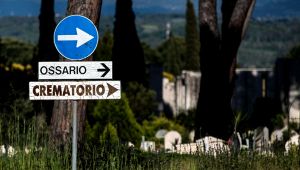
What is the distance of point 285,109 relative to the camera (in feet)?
103

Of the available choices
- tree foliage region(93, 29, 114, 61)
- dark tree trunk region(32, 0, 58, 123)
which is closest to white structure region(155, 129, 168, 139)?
tree foliage region(93, 29, 114, 61)

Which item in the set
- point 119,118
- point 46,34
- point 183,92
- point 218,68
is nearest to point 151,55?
point 183,92

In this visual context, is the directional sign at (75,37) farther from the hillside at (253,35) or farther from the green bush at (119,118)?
the hillside at (253,35)

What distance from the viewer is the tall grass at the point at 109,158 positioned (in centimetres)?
1123

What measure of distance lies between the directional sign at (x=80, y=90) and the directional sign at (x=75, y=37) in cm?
45

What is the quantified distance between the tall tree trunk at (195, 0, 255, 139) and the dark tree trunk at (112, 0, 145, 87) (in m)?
9.95

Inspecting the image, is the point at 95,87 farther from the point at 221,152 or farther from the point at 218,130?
the point at 218,130

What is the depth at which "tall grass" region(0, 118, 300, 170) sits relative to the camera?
11.2 m

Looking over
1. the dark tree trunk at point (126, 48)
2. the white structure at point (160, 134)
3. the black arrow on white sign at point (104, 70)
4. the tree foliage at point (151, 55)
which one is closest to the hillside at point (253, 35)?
the tree foliage at point (151, 55)

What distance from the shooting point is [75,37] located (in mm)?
11039

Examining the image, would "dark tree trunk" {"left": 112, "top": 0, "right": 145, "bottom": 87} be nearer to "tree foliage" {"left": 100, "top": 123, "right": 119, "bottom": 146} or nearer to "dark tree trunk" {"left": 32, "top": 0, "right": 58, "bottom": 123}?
"dark tree trunk" {"left": 32, "top": 0, "right": 58, "bottom": 123}

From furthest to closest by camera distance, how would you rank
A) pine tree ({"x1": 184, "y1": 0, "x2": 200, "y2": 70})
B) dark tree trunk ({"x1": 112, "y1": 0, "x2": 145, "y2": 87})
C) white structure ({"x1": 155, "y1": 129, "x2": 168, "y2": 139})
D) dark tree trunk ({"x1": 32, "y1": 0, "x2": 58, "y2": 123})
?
pine tree ({"x1": 184, "y1": 0, "x2": 200, "y2": 70}), dark tree trunk ({"x1": 112, "y1": 0, "x2": 145, "y2": 87}), dark tree trunk ({"x1": 32, "y1": 0, "x2": 58, "y2": 123}), white structure ({"x1": 155, "y1": 129, "x2": 168, "y2": 139})

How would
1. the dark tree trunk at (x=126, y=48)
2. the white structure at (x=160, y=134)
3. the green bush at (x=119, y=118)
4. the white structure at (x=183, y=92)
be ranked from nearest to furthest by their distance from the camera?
the green bush at (x=119, y=118)
the white structure at (x=160, y=134)
the dark tree trunk at (x=126, y=48)
the white structure at (x=183, y=92)

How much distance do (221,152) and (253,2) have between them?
36.7ft
